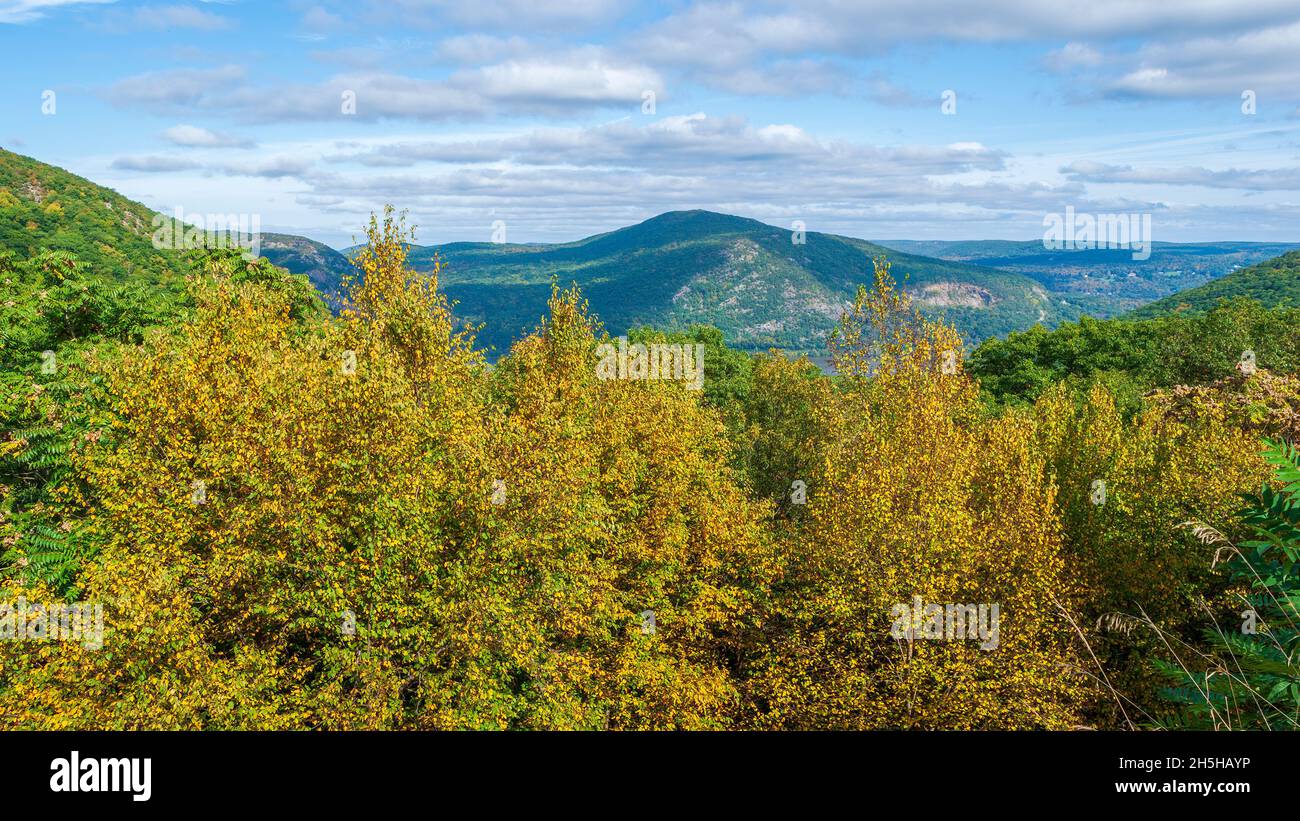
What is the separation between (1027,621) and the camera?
28.5m

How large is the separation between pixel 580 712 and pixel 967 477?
1769cm

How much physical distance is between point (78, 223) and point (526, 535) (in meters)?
123

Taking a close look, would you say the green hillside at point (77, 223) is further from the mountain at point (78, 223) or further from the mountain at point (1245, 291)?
the mountain at point (1245, 291)

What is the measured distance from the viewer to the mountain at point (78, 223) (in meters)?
88.1

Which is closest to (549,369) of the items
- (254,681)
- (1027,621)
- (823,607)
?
(823,607)

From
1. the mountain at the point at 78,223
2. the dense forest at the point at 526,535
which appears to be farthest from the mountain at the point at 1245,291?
the mountain at the point at 78,223

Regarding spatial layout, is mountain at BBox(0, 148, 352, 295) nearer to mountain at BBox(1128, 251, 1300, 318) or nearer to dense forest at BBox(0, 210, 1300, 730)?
dense forest at BBox(0, 210, 1300, 730)

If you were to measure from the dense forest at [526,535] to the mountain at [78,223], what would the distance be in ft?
128

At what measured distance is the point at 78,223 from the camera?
112 m

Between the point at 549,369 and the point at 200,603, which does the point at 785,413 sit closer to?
the point at 549,369

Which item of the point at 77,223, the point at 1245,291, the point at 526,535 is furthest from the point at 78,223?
the point at 1245,291

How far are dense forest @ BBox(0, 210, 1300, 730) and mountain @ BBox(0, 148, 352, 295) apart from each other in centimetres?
3890

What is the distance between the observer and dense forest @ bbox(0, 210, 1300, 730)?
21188 millimetres

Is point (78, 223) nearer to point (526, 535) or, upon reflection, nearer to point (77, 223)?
point (77, 223)
